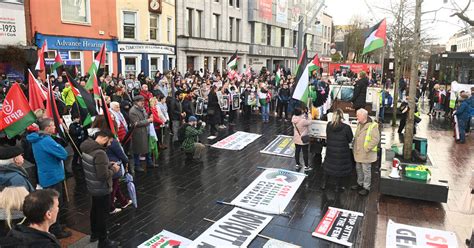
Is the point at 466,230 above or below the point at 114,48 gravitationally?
below

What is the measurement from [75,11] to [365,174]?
63.1ft

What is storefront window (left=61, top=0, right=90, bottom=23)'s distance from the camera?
65.8 feet

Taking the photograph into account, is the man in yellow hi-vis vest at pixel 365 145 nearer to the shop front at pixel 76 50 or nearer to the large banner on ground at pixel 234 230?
the large banner on ground at pixel 234 230

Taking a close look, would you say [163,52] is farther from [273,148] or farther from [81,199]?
[81,199]

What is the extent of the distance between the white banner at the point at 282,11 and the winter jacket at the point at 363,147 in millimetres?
40534

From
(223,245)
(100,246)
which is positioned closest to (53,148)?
(100,246)

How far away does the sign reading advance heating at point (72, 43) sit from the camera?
18.9 m

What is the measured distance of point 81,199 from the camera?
24.4 ft

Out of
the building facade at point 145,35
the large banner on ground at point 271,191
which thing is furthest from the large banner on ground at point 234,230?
the building facade at point 145,35

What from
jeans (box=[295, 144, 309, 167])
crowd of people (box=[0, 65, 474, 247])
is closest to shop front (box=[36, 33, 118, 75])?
crowd of people (box=[0, 65, 474, 247])

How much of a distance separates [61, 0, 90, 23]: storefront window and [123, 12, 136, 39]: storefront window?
10.2 feet

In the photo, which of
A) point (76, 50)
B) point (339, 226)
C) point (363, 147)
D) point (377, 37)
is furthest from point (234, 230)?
point (76, 50)

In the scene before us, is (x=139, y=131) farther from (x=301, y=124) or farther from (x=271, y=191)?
(x=301, y=124)

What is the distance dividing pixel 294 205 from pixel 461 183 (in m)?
4.57
